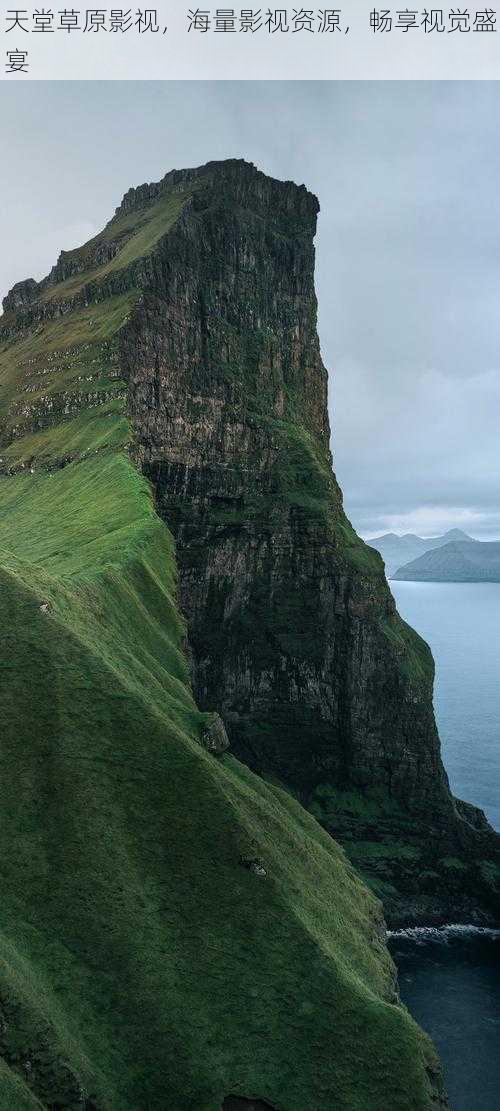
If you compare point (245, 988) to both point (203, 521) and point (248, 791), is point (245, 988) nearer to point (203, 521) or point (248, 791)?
point (248, 791)

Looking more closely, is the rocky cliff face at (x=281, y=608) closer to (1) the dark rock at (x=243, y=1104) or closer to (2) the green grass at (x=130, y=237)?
(2) the green grass at (x=130, y=237)

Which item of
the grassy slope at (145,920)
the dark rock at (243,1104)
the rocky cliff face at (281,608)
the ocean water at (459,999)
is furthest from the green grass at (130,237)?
the ocean water at (459,999)

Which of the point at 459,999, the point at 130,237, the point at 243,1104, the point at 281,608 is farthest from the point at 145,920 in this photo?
the point at 130,237

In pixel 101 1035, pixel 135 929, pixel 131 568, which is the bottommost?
pixel 101 1035

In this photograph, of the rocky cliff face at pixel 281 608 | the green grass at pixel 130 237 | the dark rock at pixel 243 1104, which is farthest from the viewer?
the green grass at pixel 130 237

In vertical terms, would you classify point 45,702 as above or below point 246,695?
above

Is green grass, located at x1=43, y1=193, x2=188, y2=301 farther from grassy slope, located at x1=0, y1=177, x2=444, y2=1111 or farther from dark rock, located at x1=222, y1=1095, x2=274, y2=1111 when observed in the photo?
dark rock, located at x1=222, y1=1095, x2=274, y2=1111

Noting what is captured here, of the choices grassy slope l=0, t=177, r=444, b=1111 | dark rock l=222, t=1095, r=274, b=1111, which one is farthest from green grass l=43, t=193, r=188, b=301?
dark rock l=222, t=1095, r=274, b=1111

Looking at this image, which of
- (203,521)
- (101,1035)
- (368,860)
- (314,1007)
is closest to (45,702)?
(101,1035)
